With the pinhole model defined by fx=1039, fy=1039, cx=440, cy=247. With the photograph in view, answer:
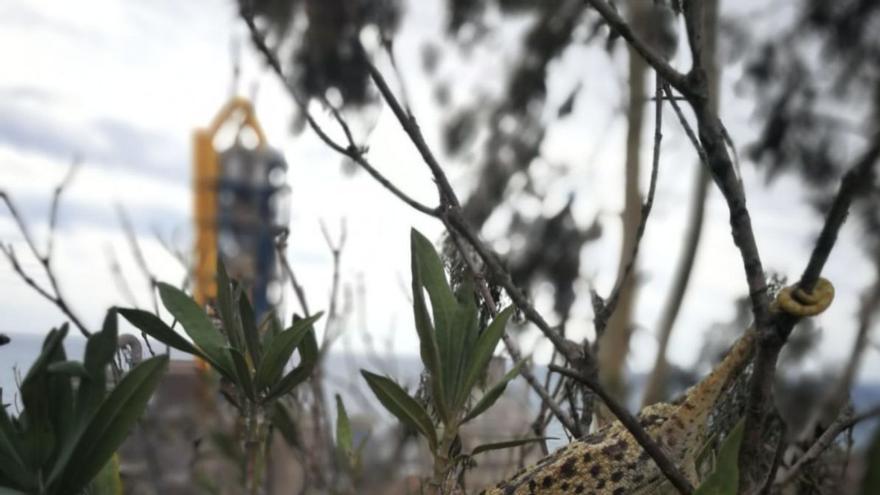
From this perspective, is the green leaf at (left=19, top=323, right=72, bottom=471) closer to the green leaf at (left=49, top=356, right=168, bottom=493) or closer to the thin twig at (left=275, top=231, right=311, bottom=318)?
the green leaf at (left=49, top=356, right=168, bottom=493)

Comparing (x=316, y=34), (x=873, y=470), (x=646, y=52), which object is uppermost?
(x=316, y=34)

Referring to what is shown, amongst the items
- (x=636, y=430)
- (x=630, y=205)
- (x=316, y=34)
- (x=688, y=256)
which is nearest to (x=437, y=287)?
(x=636, y=430)

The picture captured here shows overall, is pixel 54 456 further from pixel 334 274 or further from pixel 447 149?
pixel 447 149

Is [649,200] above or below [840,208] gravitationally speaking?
above

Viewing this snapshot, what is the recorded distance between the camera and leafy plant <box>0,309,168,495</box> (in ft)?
1.28

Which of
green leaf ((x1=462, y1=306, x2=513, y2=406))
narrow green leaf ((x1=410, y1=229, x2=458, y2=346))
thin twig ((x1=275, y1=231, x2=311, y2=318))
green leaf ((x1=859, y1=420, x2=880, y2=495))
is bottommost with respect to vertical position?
green leaf ((x1=859, y1=420, x2=880, y2=495))

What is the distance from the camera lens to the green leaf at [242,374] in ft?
1.63

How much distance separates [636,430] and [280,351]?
0.21m

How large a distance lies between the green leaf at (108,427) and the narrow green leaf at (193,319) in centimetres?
10

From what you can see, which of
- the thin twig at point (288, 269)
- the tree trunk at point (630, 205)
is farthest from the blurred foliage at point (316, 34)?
the thin twig at point (288, 269)

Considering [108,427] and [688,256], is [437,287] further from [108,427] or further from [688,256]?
[688,256]

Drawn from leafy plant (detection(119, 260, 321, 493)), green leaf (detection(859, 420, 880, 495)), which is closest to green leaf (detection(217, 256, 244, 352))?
leafy plant (detection(119, 260, 321, 493))

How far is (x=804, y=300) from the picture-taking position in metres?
0.36

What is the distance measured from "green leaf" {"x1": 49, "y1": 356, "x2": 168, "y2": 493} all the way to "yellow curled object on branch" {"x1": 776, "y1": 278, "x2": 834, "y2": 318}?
0.23 metres
